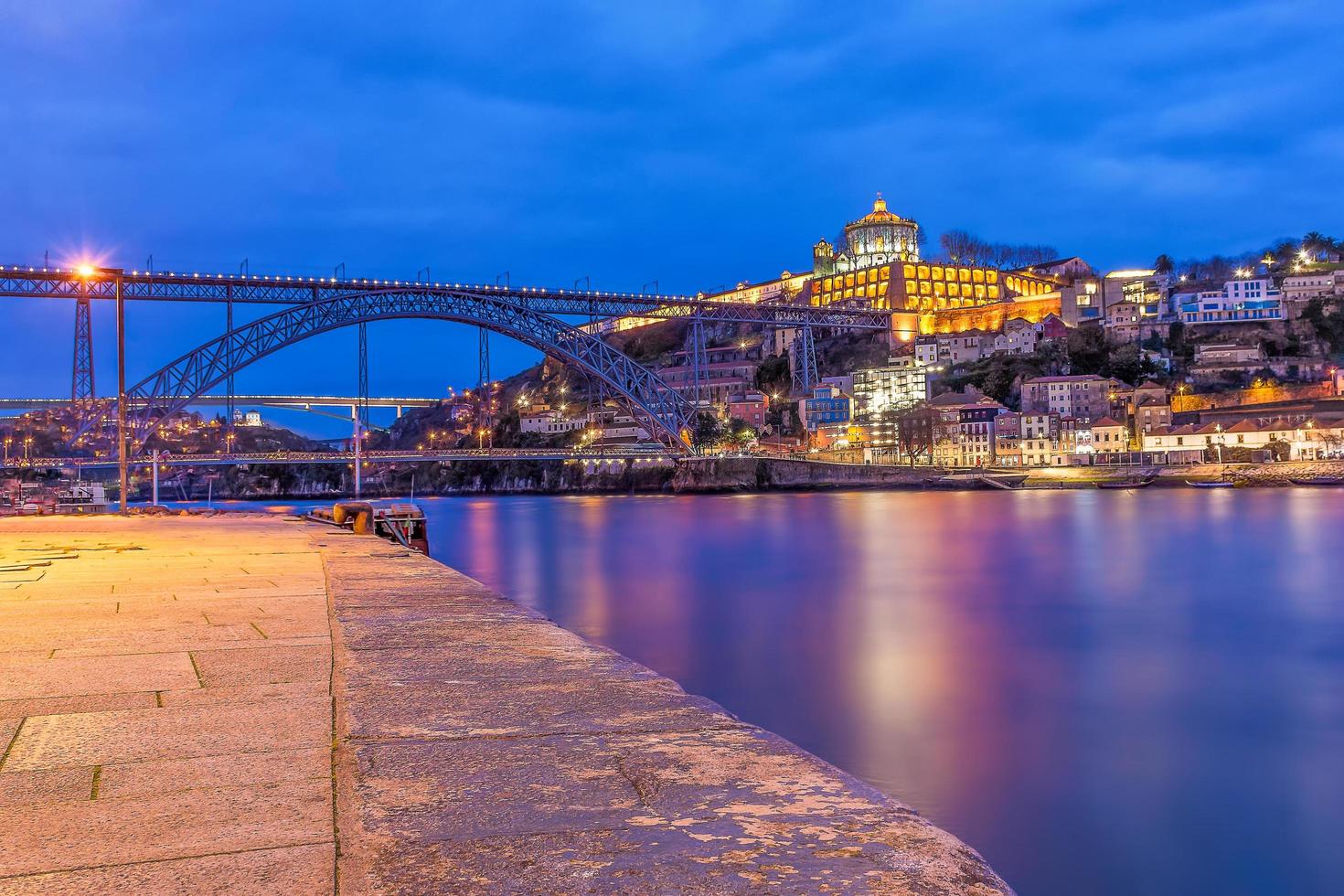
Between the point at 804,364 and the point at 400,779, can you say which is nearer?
the point at 400,779

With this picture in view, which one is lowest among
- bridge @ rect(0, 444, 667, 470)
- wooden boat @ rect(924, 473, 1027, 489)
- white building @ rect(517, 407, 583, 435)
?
wooden boat @ rect(924, 473, 1027, 489)

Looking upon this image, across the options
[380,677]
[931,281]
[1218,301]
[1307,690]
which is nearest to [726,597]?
[1307,690]

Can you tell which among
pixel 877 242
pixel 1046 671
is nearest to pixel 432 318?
pixel 1046 671

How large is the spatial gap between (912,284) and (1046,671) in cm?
10754

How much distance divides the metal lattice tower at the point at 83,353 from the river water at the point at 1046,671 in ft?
83.3

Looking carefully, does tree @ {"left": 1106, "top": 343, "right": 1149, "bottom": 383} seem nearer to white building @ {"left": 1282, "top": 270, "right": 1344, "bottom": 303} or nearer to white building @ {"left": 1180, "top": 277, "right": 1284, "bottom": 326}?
white building @ {"left": 1180, "top": 277, "right": 1284, "bottom": 326}

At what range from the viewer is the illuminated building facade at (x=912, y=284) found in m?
110

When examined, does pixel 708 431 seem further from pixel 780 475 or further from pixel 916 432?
pixel 916 432

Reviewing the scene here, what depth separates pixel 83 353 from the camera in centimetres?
5331

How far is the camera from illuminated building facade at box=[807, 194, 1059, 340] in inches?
4311

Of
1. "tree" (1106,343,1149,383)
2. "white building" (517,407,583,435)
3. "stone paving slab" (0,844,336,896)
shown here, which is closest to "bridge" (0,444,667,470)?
"white building" (517,407,583,435)

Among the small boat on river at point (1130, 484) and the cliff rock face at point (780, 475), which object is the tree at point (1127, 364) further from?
the cliff rock face at point (780, 475)

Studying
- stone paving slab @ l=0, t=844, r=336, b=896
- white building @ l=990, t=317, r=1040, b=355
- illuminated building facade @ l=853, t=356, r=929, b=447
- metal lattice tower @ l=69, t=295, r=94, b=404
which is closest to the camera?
stone paving slab @ l=0, t=844, r=336, b=896

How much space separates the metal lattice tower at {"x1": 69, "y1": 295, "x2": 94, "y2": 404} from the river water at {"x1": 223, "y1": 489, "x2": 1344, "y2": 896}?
25.4 meters
